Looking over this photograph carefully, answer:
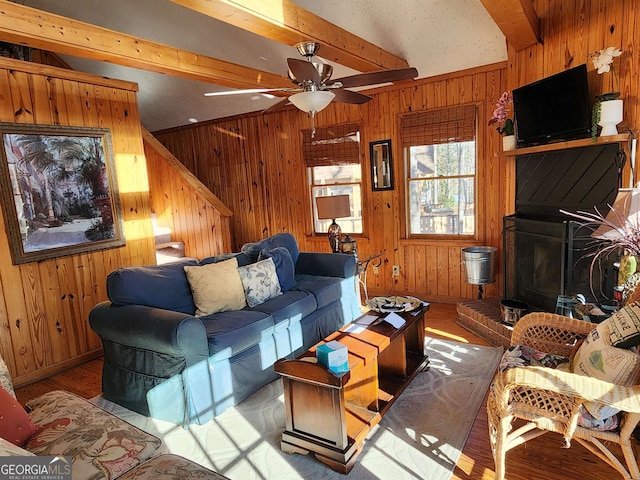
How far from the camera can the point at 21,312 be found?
10.7ft

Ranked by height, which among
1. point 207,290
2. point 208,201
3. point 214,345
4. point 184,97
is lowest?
point 214,345

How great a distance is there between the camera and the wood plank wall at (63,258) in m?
3.19

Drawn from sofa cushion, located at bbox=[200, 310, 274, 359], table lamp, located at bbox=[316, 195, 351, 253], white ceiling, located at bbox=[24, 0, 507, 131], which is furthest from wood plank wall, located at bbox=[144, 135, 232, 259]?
sofa cushion, located at bbox=[200, 310, 274, 359]

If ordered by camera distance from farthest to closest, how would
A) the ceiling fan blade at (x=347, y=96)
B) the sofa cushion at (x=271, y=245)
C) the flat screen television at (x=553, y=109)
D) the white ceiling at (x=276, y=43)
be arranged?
the sofa cushion at (x=271, y=245) < the white ceiling at (x=276, y=43) < the ceiling fan blade at (x=347, y=96) < the flat screen television at (x=553, y=109)

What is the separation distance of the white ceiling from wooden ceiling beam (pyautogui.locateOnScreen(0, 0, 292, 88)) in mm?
814

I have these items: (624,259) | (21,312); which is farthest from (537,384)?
(21,312)

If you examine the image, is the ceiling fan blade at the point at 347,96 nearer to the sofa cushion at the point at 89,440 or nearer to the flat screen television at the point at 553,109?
the flat screen television at the point at 553,109

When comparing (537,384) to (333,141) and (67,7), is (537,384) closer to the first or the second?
(333,141)

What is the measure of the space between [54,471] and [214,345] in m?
1.27

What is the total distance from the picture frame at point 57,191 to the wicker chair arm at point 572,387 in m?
3.64

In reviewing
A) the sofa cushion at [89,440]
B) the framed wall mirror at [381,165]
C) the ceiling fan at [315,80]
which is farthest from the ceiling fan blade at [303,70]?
the framed wall mirror at [381,165]

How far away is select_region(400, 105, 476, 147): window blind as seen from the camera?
421cm

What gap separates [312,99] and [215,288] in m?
1.59

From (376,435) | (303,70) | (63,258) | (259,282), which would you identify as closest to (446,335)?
(376,435)
